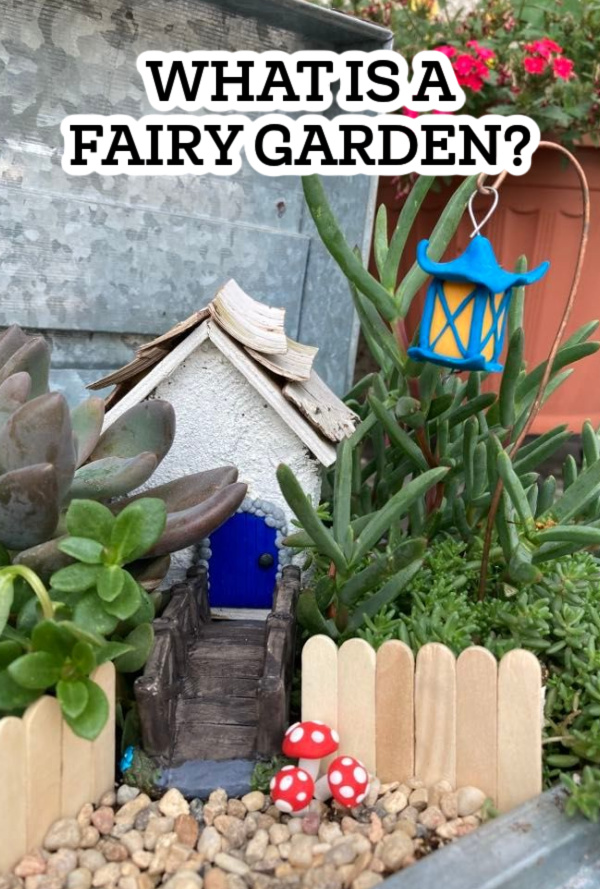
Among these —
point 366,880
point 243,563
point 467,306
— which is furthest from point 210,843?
point 467,306

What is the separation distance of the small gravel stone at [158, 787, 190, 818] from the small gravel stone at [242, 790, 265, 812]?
5 centimetres

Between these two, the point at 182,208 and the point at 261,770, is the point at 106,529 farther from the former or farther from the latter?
the point at 182,208

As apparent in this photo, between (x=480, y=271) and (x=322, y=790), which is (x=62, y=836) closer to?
(x=322, y=790)

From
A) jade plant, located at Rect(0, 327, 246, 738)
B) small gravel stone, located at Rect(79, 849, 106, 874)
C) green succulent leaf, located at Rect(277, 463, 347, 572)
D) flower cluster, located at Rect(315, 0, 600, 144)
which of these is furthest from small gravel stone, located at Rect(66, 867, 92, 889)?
flower cluster, located at Rect(315, 0, 600, 144)

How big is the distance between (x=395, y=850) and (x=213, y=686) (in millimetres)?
244

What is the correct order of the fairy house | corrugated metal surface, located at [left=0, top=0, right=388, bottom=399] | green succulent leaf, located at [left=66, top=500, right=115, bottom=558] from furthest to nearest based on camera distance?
corrugated metal surface, located at [left=0, top=0, right=388, bottom=399]
the fairy house
green succulent leaf, located at [left=66, top=500, right=115, bottom=558]

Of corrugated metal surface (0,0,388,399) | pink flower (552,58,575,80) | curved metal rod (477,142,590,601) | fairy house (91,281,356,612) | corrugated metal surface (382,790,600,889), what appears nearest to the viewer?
corrugated metal surface (382,790,600,889)

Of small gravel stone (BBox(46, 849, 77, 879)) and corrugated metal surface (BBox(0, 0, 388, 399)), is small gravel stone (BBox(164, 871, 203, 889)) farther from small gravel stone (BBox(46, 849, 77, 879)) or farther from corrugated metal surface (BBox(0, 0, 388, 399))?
corrugated metal surface (BBox(0, 0, 388, 399))

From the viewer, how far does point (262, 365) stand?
916 mm

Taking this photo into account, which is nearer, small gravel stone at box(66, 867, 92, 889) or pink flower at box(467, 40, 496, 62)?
A: small gravel stone at box(66, 867, 92, 889)

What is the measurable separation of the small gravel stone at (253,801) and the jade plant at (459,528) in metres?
0.18

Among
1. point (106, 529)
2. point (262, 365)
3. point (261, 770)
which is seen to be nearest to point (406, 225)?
point (262, 365)

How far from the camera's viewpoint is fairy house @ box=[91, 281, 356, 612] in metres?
0.92

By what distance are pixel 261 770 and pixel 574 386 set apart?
1.14 metres
